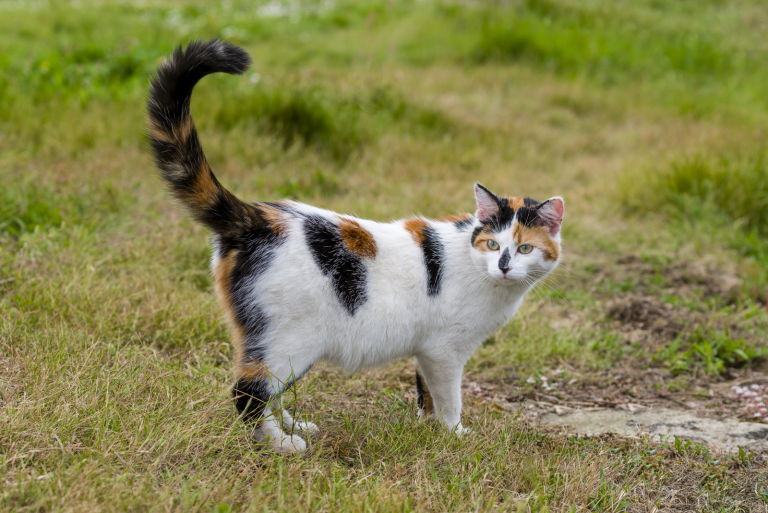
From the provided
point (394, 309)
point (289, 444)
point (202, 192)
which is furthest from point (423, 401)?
point (202, 192)

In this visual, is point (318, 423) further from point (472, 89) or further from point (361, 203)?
point (472, 89)

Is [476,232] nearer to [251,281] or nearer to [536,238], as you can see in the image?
[536,238]

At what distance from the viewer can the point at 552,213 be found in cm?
262

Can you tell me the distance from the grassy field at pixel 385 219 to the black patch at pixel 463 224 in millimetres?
850

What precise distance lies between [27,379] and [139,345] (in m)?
0.64

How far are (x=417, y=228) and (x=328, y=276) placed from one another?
62 centimetres

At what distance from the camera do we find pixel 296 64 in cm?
878

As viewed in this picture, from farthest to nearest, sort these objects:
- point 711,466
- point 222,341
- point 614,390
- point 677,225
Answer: point 677,225 < point 614,390 < point 222,341 < point 711,466

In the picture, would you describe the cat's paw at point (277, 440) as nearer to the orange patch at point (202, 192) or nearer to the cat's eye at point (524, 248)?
the orange patch at point (202, 192)

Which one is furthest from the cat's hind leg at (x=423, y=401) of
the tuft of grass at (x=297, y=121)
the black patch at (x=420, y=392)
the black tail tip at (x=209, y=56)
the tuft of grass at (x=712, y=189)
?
the tuft of grass at (x=712, y=189)

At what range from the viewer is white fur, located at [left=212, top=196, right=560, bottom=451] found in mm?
2227

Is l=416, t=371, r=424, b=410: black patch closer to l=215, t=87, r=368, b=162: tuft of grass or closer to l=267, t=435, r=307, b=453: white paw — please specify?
l=267, t=435, r=307, b=453: white paw

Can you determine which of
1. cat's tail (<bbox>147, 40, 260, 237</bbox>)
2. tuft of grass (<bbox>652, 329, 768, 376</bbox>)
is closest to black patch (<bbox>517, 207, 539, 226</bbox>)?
cat's tail (<bbox>147, 40, 260, 237</bbox>)

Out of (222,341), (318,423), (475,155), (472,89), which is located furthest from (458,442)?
(472,89)
